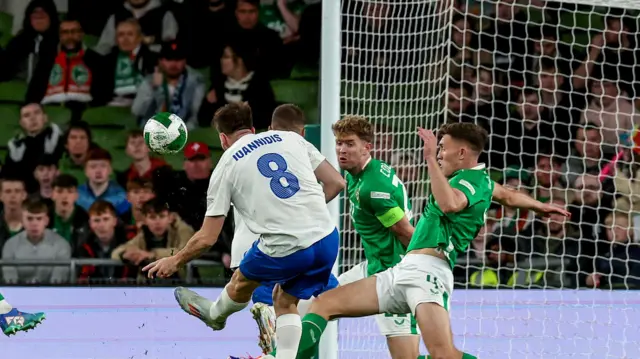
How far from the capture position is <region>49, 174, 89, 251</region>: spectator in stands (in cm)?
1258

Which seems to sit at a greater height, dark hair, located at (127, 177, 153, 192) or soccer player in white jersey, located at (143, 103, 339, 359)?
soccer player in white jersey, located at (143, 103, 339, 359)

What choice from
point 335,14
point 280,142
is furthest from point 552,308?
point 280,142

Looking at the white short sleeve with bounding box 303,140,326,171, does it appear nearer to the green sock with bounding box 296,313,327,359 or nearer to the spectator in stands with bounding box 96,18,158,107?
the green sock with bounding box 296,313,327,359

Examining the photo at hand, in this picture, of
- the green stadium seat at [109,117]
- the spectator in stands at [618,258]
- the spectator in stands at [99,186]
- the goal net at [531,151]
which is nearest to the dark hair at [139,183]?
the spectator in stands at [99,186]

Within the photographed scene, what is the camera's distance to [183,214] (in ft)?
40.9

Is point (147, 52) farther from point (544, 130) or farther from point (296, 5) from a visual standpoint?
point (544, 130)

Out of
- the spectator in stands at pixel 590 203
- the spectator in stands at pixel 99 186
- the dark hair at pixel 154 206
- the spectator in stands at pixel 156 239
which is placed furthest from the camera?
the spectator in stands at pixel 99 186

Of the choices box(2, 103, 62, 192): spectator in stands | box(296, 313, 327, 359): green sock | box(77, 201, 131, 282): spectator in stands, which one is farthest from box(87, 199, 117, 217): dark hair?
box(296, 313, 327, 359): green sock

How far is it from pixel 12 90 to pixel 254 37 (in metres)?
3.10

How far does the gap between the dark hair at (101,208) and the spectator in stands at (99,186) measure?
0.11m

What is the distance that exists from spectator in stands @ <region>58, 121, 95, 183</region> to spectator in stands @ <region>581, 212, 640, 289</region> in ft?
20.0

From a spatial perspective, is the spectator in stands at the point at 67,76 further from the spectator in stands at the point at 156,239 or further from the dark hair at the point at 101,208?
the spectator in stands at the point at 156,239

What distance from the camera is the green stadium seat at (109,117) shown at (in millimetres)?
13664

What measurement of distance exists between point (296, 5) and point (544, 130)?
3.63 metres
